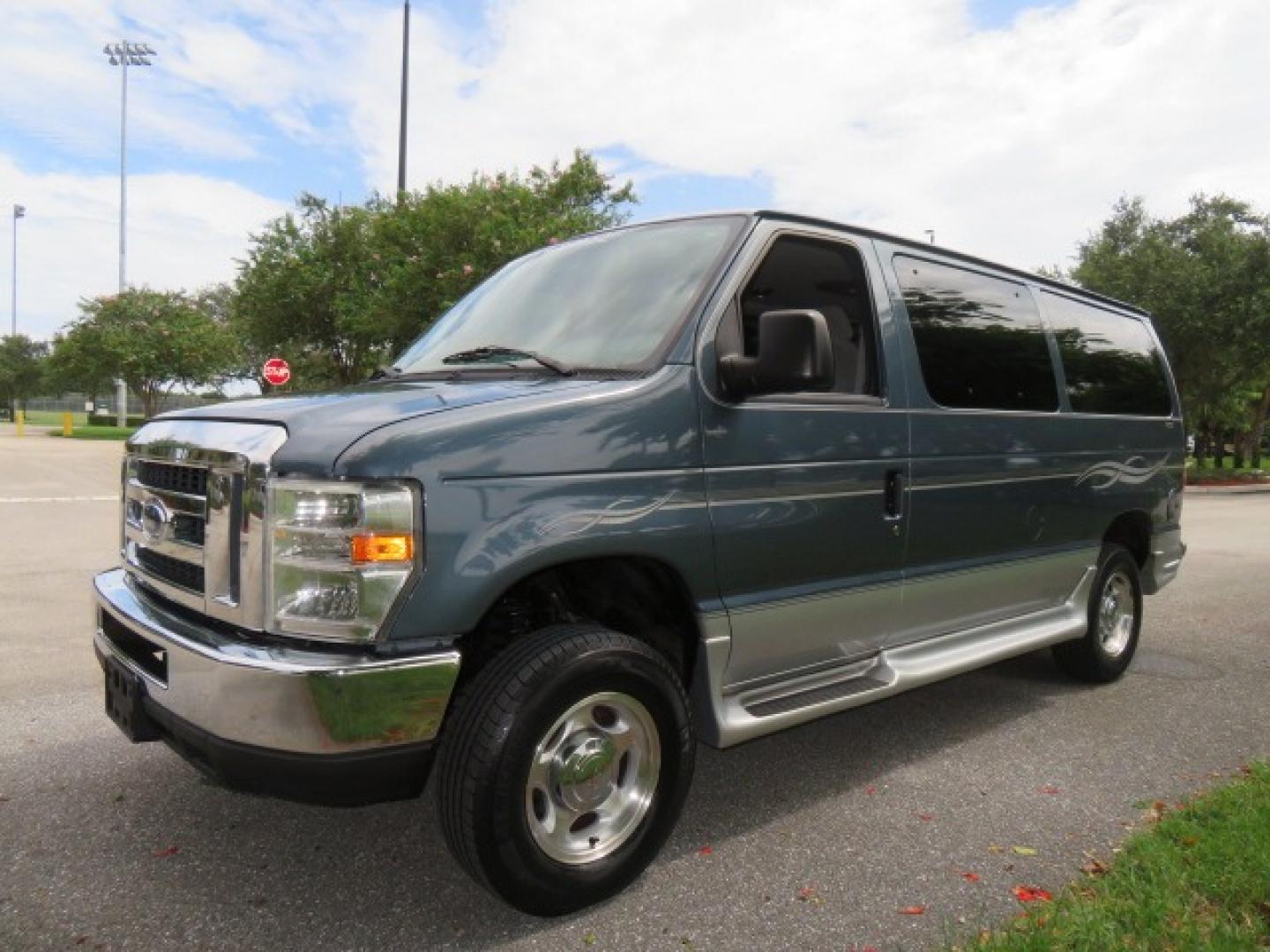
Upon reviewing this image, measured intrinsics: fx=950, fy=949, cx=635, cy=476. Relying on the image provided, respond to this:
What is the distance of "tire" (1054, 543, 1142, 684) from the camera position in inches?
198

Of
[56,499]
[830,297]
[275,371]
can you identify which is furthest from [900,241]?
[275,371]

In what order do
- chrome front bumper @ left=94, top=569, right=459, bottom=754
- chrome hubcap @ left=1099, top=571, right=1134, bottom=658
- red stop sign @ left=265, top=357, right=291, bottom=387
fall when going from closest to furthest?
chrome front bumper @ left=94, top=569, right=459, bottom=754 < chrome hubcap @ left=1099, top=571, right=1134, bottom=658 < red stop sign @ left=265, top=357, right=291, bottom=387

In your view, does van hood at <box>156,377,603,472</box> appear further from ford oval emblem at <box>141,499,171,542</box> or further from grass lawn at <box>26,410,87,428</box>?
grass lawn at <box>26,410,87,428</box>

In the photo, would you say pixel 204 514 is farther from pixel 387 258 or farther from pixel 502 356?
pixel 387 258

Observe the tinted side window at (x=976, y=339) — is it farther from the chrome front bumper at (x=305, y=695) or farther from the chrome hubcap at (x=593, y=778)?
the chrome front bumper at (x=305, y=695)

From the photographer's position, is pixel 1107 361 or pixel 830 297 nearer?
pixel 830 297

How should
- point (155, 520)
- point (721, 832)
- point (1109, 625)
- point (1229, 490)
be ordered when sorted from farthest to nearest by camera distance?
point (1229, 490) < point (1109, 625) < point (721, 832) < point (155, 520)

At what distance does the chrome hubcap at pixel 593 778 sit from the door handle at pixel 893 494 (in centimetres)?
133

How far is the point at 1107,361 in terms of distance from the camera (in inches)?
202

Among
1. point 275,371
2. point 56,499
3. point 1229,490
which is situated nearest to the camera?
point 56,499

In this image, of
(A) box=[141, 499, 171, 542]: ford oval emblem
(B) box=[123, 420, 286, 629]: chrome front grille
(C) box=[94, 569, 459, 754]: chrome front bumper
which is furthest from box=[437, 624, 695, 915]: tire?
(A) box=[141, 499, 171, 542]: ford oval emblem

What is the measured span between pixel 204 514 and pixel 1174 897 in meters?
2.97

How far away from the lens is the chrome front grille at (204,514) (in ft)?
8.08

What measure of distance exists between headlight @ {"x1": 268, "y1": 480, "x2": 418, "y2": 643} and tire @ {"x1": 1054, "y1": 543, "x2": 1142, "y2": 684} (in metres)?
3.89
